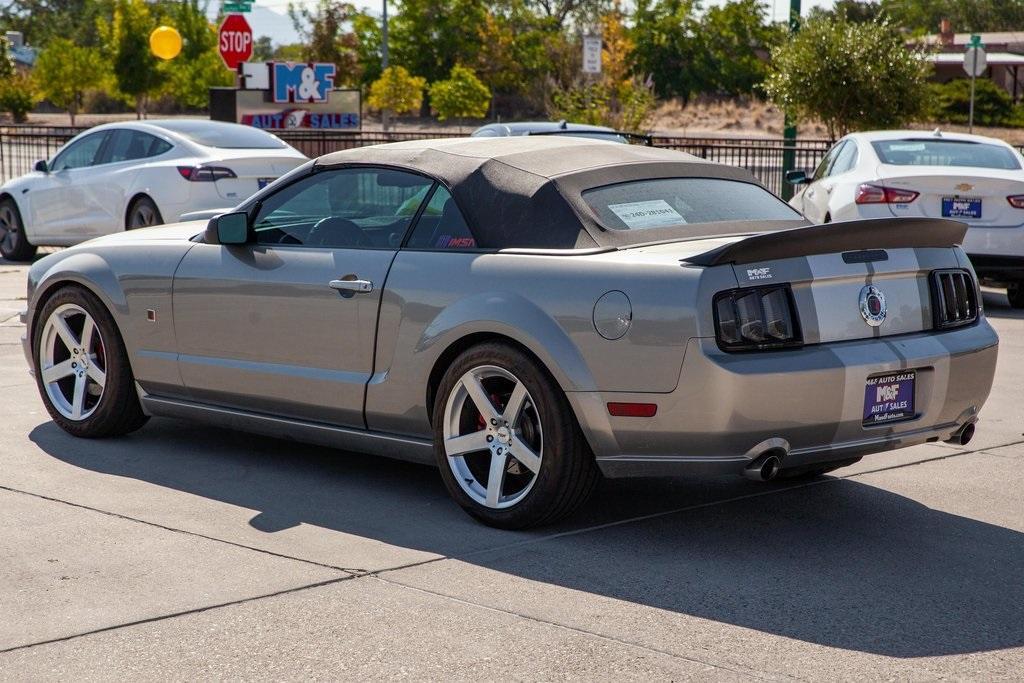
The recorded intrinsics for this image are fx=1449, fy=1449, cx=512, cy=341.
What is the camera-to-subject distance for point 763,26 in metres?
76.6

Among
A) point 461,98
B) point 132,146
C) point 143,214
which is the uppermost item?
point 461,98

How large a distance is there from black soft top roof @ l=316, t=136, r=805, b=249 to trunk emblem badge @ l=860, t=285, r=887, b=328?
71 cm

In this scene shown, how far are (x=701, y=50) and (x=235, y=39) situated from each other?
45.7m

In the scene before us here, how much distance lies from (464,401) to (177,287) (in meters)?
1.80

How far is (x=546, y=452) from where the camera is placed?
17.7 ft

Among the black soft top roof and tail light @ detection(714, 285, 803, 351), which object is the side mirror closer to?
the black soft top roof

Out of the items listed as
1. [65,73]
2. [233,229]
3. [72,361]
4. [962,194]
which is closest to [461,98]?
[65,73]

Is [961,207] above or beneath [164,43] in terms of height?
beneath

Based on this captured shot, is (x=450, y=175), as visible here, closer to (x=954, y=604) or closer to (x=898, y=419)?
(x=898, y=419)

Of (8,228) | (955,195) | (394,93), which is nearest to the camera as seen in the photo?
(955,195)

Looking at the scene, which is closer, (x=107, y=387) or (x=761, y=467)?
(x=761, y=467)

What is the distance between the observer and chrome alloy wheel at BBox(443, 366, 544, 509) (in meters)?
5.53

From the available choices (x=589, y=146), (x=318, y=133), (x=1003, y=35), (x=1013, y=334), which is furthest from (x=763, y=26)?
(x=589, y=146)

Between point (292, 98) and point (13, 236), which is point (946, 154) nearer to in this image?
point (13, 236)
